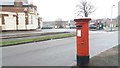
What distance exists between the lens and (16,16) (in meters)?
58.3

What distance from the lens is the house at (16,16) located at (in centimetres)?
5494

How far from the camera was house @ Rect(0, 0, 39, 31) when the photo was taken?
2163 inches

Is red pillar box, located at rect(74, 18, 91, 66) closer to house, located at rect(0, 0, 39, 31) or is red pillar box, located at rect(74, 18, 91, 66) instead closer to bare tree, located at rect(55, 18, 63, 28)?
house, located at rect(0, 0, 39, 31)

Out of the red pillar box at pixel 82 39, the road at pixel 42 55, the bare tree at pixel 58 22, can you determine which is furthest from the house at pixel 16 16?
the bare tree at pixel 58 22

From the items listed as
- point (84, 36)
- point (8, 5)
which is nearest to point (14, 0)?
point (8, 5)

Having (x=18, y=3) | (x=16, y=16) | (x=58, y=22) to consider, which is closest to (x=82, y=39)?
(x=16, y=16)

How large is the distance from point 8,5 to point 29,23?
7.53 m

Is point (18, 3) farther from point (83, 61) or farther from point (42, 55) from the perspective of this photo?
point (83, 61)

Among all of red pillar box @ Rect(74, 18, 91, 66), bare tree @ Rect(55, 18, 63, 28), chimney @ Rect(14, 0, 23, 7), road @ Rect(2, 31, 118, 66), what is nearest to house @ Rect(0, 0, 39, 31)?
chimney @ Rect(14, 0, 23, 7)

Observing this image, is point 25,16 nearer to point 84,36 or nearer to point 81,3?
point 81,3

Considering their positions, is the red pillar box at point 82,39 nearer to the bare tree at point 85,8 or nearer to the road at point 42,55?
the road at point 42,55

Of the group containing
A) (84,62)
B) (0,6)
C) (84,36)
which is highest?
(0,6)

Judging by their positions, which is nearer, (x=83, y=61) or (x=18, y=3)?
(x=83, y=61)

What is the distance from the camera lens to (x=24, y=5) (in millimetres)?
66000
